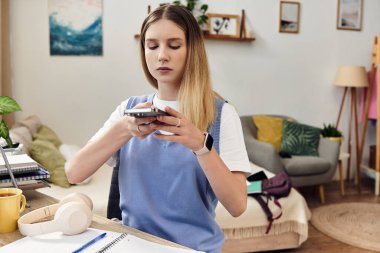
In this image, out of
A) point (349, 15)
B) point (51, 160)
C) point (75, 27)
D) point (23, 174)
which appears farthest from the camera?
point (349, 15)

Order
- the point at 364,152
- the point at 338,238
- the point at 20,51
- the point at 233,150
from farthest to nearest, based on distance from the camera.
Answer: the point at 364,152, the point at 20,51, the point at 338,238, the point at 233,150

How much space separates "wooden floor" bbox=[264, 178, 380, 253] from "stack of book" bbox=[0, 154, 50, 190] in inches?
80.1

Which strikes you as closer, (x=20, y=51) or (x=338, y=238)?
(x=338, y=238)

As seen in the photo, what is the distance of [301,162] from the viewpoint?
148 inches

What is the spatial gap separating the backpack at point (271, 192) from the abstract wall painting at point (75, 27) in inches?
79.3

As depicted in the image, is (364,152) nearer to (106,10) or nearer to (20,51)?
(106,10)

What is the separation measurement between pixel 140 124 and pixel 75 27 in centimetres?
301

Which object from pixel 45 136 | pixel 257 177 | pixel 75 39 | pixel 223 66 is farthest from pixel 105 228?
pixel 223 66

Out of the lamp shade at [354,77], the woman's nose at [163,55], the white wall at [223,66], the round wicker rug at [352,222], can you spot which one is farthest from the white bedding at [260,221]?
the lamp shade at [354,77]

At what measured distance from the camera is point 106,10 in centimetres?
381

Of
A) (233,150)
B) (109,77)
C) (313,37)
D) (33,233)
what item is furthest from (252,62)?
(33,233)

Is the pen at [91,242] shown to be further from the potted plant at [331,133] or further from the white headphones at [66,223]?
the potted plant at [331,133]

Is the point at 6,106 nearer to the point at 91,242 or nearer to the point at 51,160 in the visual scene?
the point at 91,242

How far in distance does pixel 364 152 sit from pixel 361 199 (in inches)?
38.1
